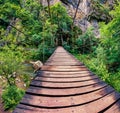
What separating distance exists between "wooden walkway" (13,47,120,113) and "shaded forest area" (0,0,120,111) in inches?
350

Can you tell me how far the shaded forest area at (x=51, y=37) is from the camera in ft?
44.9

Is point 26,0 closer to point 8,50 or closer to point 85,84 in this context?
point 8,50

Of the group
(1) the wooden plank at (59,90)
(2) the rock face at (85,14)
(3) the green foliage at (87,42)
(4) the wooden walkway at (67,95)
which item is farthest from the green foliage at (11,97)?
(2) the rock face at (85,14)

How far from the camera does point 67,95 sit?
3.04 m

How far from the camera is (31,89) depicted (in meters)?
3.13

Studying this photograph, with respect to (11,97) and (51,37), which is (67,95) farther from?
(51,37)

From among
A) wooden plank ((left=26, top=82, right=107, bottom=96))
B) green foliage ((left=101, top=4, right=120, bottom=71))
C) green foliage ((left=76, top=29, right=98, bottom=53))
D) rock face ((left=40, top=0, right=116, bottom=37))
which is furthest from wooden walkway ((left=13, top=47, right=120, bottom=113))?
rock face ((left=40, top=0, right=116, bottom=37))

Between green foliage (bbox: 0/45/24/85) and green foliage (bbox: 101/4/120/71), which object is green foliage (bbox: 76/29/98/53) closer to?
green foliage (bbox: 101/4/120/71)

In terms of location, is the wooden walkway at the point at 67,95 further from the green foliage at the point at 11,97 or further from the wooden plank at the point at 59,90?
the green foliage at the point at 11,97

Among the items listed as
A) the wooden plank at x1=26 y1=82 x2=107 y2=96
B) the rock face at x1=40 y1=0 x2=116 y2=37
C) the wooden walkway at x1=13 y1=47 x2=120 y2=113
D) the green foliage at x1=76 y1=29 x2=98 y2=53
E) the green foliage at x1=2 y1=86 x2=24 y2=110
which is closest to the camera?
the wooden walkway at x1=13 y1=47 x2=120 y2=113

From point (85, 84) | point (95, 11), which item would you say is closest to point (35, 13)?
point (95, 11)

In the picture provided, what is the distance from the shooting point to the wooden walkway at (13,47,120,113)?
104 inches

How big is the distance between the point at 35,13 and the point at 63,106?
19.0 m

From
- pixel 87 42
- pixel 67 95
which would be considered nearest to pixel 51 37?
pixel 87 42
